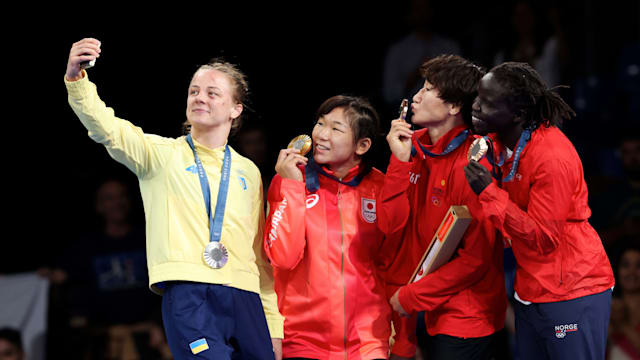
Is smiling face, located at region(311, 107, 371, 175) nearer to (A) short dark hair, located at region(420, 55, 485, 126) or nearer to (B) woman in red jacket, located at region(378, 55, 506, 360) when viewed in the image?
(B) woman in red jacket, located at region(378, 55, 506, 360)

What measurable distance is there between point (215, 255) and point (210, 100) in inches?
26.8

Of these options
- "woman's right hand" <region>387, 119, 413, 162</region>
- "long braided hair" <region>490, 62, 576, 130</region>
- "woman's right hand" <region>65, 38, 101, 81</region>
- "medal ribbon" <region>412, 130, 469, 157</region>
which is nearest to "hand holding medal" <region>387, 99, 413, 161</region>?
"woman's right hand" <region>387, 119, 413, 162</region>

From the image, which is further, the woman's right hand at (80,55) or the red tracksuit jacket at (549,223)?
the red tracksuit jacket at (549,223)

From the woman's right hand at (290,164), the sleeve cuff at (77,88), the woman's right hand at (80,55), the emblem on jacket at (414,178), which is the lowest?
the emblem on jacket at (414,178)

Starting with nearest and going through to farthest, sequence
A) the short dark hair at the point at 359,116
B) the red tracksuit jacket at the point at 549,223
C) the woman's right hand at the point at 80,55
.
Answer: the woman's right hand at the point at 80,55 → the red tracksuit jacket at the point at 549,223 → the short dark hair at the point at 359,116

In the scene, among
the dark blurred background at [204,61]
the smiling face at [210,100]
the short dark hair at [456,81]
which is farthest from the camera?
the dark blurred background at [204,61]

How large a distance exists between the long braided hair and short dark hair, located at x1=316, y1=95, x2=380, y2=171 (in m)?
0.69

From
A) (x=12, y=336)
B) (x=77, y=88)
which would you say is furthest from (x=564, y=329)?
(x=12, y=336)

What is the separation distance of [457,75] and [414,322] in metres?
1.13

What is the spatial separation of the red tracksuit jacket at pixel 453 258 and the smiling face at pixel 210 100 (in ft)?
2.45

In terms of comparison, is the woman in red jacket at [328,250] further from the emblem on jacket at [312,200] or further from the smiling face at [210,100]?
the smiling face at [210,100]

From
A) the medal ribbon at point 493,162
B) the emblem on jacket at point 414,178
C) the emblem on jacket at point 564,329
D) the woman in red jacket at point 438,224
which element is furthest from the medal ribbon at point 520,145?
the emblem on jacket at point 564,329

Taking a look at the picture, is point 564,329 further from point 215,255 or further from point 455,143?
point 215,255

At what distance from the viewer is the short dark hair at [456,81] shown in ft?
11.8
